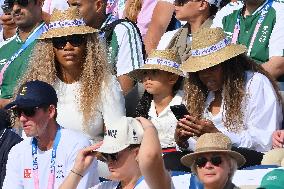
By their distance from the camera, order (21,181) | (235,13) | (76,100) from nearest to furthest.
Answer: (21,181) → (76,100) → (235,13)

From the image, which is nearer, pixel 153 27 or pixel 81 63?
pixel 81 63

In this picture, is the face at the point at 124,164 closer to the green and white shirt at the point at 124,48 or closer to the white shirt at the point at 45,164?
the white shirt at the point at 45,164

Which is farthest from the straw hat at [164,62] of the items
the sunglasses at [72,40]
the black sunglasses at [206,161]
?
the black sunglasses at [206,161]

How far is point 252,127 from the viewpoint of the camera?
768cm

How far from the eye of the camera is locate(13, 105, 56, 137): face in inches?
286

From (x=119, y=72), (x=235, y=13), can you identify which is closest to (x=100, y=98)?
(x=119, y=72)

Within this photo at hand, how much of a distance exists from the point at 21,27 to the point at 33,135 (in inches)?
109

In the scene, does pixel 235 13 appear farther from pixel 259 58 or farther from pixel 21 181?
pixel 21 181

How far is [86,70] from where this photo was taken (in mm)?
8406

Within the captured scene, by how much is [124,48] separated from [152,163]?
4115 mm

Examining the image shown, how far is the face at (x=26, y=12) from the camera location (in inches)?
386

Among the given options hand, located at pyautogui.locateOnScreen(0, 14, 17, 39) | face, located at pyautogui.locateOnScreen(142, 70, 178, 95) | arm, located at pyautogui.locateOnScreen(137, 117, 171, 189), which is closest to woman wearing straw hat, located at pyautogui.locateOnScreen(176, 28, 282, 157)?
face, located at pyautogui.locateOnScreen(142, 70, 178, 95)

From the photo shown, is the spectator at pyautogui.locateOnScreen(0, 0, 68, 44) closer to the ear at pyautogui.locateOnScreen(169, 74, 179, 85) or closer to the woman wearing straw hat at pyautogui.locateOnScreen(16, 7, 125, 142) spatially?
the woman wearing straw hat at pyautogui.locateOnScreen(16, 7, 125, 142)

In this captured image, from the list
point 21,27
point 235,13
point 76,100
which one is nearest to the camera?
point 76,100
